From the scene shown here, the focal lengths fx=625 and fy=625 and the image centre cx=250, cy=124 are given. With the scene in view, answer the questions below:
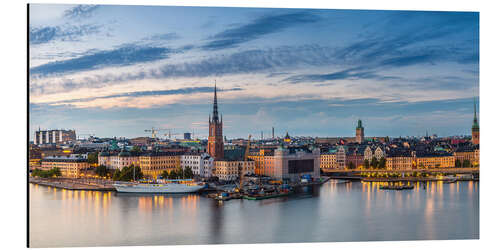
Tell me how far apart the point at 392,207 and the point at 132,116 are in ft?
16.8

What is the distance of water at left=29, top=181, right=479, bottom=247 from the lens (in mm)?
8664

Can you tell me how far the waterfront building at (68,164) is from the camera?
1440 cm

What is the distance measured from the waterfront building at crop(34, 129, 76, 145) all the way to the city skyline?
51 cm

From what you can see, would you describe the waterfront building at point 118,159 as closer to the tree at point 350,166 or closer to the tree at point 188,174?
the tree at point 188,174

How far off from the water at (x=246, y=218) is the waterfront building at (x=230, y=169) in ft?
11.0

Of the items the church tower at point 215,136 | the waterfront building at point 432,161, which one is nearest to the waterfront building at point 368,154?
the waterfront building at point 432,161

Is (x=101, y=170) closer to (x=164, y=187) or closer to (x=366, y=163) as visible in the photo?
(x=164, y=187)

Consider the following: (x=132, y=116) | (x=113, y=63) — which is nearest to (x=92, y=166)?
(x=132, y=116)

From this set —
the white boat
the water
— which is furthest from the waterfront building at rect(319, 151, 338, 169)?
the white boat

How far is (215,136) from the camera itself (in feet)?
51.6

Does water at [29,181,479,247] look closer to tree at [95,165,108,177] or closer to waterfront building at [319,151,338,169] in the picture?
tree at [95,165,108,177]

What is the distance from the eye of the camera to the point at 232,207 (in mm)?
12594

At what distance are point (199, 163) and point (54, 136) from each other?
5704mm

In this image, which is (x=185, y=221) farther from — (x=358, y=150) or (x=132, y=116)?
(x=358, y=150)
